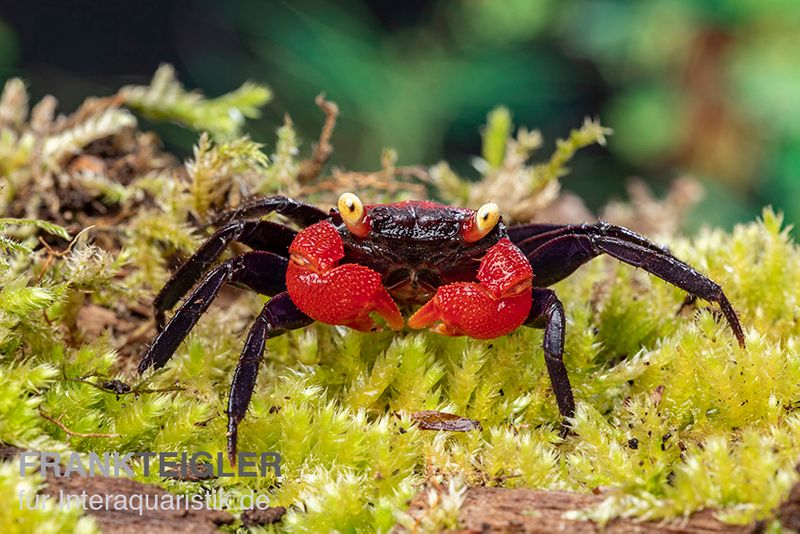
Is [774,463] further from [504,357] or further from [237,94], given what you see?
[237,94]

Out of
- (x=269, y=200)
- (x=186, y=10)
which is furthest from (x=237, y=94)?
(x=186, y=10)

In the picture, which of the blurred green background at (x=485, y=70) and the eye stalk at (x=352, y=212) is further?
the blurred green background at (x=485, y=70)

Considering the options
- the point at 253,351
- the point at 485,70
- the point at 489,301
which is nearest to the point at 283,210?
the point at 253,351

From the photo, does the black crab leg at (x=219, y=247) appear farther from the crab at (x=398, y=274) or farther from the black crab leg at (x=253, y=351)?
the black crab leg at (x=253, y=351)

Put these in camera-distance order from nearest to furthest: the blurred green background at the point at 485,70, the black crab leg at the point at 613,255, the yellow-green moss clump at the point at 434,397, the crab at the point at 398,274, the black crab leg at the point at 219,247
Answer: the yellow-green moss clump at the point at 434,397 → the crab at the point at 398,274 → the black crab leg at the point at 613,255 → the black crab leg at the point at 219,247 → the blurred green background at the point at 485,70

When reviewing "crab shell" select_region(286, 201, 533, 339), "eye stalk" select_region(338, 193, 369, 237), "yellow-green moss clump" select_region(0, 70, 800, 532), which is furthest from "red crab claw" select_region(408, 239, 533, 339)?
"eye stalk" select_region(338, 193, 369, 237)

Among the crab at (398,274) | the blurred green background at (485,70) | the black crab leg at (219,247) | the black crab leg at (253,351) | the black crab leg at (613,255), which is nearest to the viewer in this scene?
the black crab leg at (253,351)

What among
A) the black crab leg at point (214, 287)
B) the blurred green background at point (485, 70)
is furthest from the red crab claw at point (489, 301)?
the blurred green background at point (485, 70)

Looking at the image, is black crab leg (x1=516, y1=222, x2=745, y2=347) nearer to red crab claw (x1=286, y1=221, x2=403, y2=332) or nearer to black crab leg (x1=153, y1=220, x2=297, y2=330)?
red crab claw (x1=286, y1=221, x2=403, y2=332)

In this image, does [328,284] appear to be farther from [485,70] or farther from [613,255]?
[485,70]
